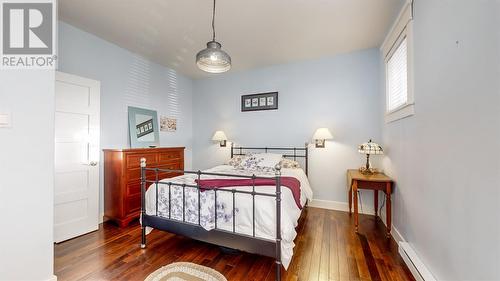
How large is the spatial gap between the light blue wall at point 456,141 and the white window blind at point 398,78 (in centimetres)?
38

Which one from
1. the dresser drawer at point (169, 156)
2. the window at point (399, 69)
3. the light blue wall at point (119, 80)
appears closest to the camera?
the window at point (399, 69)

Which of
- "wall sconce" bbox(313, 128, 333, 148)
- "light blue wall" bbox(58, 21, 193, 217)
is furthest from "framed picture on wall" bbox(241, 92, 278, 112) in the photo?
"light blue wall" bbox(58, 21, 193, 217)

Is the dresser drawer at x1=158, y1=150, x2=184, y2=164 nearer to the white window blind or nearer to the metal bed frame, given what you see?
the metal bed frame

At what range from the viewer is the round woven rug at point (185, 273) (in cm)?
173

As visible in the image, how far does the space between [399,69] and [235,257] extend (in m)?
2.93

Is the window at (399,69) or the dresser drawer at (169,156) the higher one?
the window at (399,69)

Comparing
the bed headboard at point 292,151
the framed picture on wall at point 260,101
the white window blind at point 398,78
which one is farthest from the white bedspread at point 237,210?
the framed picture on wall at point 260,101

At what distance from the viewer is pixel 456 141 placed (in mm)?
1317

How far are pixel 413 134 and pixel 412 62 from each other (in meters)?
0.73

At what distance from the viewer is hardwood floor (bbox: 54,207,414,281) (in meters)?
1.81

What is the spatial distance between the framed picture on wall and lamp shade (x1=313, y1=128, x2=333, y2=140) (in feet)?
3.34

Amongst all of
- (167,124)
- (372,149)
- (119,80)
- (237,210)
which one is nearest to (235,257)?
(237,210)

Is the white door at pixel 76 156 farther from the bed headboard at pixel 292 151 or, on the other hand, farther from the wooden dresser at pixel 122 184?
the bed headboard at pixel 292 151

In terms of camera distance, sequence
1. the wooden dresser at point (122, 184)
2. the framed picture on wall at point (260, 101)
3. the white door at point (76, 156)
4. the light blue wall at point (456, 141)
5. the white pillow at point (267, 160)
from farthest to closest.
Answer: the framed picture on wall at point (260, 101), the white pillow at point (267, 160), the wooden dresser at point (122, 184), the white door at point (76, 156), the light blue wall at point (456, 141)
